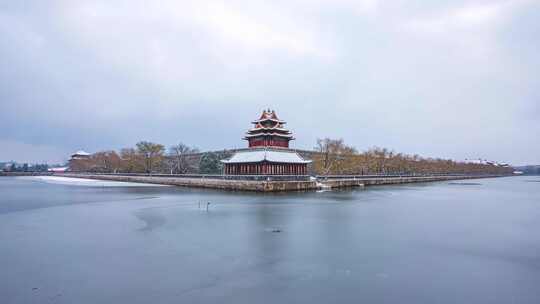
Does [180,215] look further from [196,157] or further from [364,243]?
[196,157]

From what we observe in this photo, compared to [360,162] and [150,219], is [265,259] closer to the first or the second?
[150,219]

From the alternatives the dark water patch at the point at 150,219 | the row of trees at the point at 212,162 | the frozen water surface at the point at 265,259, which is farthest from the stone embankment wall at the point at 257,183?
the frozen water surface at the point at 265,259

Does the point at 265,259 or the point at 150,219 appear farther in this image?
the point at 150,219

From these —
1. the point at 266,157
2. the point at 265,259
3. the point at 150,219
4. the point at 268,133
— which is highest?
the point at 268,133

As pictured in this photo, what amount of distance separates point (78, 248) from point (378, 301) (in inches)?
476

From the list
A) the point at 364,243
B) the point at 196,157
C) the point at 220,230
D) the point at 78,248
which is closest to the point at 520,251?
the point at 364,243

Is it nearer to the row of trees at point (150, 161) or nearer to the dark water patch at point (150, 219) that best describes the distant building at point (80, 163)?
the row of trees at point (150, 161)

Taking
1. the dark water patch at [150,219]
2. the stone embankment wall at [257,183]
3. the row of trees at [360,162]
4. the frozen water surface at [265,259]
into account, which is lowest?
the frozen water surface at [265,259]

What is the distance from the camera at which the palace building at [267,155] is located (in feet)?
174

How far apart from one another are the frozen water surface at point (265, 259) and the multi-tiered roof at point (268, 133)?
3620 cm

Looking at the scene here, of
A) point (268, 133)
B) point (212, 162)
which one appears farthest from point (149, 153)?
point (268, 133)

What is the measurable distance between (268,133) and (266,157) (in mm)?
8305

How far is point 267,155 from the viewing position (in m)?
53.6

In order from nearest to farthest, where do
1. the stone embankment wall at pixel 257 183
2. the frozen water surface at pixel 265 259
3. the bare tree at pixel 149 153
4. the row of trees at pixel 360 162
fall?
the frozen water surface at pixel 265 259 < the stone embankment wall at pixel 257 183 < the row of trees at pixel 360 162 < the bare tree at pixel 149 153
